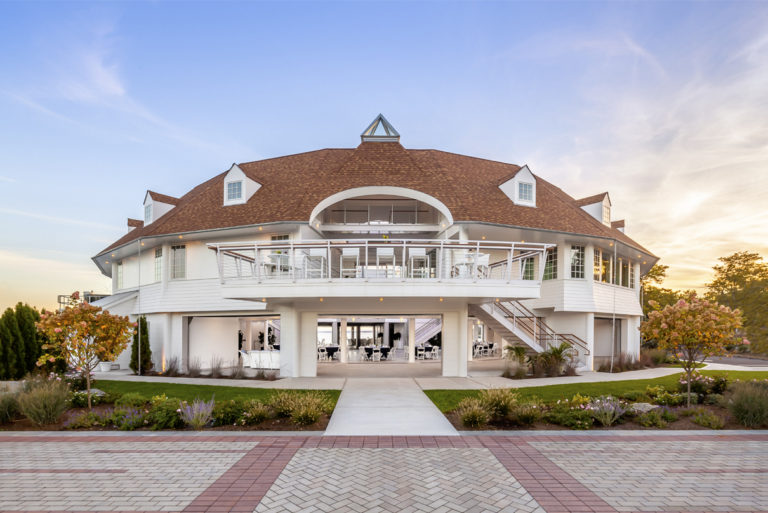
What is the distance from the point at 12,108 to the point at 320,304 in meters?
15.2

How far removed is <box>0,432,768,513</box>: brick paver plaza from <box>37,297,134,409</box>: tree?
2869 mm

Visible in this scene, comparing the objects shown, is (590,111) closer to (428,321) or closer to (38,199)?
(428,321)

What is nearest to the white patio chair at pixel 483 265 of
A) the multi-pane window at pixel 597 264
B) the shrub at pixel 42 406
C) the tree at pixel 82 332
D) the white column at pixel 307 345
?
the white column at pixel 307 345

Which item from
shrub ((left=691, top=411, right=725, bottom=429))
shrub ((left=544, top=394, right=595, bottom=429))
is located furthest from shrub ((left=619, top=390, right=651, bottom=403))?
shrub ((left=544, top=394, right=595, bottom=429))

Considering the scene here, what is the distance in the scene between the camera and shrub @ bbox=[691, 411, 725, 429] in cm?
995

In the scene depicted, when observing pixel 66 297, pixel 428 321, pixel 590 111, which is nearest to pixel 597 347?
pixel 428 321

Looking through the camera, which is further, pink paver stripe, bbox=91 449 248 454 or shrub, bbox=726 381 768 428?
shrub, bbox=726 381 768 428

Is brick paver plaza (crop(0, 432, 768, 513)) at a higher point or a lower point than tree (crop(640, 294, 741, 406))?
lower

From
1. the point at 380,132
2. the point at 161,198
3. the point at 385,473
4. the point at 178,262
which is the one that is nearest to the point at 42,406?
the point at 385,473

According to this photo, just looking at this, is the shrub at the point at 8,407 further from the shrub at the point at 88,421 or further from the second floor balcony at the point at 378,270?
the second floor balcony at the point at 378,270

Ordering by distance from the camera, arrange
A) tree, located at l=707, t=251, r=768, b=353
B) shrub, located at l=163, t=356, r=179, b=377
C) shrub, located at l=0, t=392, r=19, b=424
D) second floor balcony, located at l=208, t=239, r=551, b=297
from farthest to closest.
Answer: tree, located at l=707, t=251, r=768, b=353, shrub, located at l=163, t=356, r=179, b=377, second floor balcony, located at l=208, t=239, r=551, b=297, shrub, located at l=0, t=392, r=19, b=424

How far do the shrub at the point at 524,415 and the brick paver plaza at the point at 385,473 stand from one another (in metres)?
0.73

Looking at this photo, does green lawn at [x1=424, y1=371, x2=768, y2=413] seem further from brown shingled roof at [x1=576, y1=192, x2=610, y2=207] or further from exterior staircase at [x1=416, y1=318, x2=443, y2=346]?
exterior staircase at [x1=416, y1=318, x2=443, y2=346]

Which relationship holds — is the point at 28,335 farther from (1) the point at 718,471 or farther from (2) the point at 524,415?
(1) the point at 718,471
